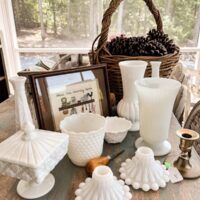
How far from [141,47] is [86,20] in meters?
2.12

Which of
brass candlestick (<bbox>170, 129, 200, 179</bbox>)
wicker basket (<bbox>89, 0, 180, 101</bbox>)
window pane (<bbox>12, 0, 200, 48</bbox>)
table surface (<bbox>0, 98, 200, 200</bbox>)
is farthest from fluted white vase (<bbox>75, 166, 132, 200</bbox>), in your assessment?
window pane (<bbox>12, 0, 200, 48</bbox>)

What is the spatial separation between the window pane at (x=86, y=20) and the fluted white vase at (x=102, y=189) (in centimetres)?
253

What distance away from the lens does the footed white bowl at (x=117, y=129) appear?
2.57 feet

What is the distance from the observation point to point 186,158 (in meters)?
0.68

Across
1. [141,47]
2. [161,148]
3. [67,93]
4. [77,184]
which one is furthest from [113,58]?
[77,184]

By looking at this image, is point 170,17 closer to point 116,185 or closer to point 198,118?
point 198,118

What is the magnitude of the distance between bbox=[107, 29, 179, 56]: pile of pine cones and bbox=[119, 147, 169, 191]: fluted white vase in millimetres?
501

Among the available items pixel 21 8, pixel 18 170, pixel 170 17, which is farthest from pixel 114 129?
pixel 21 8

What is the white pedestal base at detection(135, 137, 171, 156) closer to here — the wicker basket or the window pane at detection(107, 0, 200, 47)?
the wicker basket

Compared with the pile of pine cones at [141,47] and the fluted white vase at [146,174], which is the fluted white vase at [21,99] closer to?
the fluted white vase at [146,174]

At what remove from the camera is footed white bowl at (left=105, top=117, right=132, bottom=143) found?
0.78 m

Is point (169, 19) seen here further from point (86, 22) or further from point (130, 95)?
point (130, 95)

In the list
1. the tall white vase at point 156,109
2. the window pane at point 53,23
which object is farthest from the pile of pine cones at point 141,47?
the window pane at point 53,23

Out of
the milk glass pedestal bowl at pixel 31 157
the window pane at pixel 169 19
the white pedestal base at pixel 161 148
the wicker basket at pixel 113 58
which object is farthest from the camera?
the window pane at pixel 169 19
